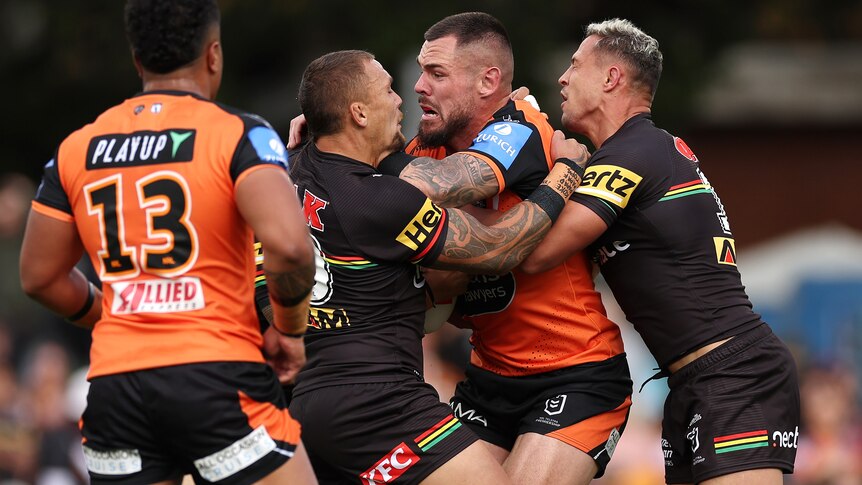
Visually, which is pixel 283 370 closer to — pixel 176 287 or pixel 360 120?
pixel 176 287

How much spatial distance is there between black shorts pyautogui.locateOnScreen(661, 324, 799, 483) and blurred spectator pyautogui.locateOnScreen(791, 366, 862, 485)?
174 inches

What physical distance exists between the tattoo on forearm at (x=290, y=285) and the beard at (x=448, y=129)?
1.70 m

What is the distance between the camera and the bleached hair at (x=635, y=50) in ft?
21.6

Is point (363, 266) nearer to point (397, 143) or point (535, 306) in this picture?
point (397, 143)

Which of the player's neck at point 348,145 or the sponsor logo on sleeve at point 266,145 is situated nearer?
the sponsor logo on sleeve at point 266,145

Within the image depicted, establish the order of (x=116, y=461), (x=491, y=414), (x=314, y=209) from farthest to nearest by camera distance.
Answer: (x=491, y=414) < (x=314, y=209) < (x=116, y=461)

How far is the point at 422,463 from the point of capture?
561 centimetres

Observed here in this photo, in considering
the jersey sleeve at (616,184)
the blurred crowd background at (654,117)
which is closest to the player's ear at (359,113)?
the jersey sleeve at (616,184)

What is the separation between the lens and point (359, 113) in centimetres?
589

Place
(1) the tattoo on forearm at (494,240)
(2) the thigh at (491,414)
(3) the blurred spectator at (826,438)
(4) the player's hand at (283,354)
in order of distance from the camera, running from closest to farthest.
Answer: (4) the player's hand at (283,354) → (1) the tattoo on forearm at (494,240) → (2) the thigh at (491,414) → (3) the blurred spectator at (826,438)


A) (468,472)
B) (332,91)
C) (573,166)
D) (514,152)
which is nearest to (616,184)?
(573,166)

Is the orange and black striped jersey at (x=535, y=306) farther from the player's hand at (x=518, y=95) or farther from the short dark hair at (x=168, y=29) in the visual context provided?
the short dark hair at (x=168, y=29)

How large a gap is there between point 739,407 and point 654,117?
354 inches

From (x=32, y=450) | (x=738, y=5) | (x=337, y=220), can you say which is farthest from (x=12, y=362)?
(x=738, y=5)
